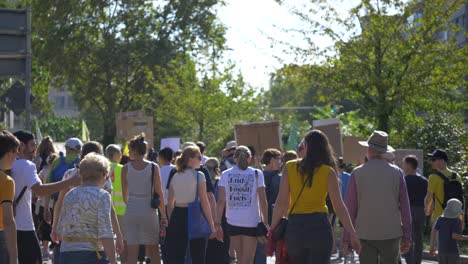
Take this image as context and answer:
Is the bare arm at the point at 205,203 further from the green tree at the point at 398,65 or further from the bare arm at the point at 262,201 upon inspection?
the green tree at the point at 398,65

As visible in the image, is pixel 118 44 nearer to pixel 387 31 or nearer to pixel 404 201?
pixel 387 31

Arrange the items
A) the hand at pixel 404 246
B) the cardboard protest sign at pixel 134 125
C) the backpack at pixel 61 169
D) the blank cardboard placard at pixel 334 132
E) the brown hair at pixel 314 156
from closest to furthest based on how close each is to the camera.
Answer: the brown hair at pixel 314 156 < the hand at pixel 404 246 < the backpack at pixel 61 169 < the blank cardboard placard at pixel 334 132 < the cardboard protest sign at pixel 134 125

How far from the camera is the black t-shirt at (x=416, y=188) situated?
52.0ft

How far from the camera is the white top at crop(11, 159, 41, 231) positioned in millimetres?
9852

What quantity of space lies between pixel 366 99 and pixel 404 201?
20336 millimetres

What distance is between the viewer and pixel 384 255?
10.8 meters

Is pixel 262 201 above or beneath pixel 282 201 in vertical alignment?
beneath

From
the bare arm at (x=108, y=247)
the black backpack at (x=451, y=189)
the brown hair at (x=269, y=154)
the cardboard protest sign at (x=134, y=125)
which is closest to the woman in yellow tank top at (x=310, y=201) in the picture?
the bare arm at (x=108, y=247)

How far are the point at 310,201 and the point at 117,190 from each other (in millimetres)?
6435

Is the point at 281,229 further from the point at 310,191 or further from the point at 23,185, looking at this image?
the point at 23,185

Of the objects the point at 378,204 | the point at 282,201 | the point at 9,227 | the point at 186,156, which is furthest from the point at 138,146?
the point at 9,227

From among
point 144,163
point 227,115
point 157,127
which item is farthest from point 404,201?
point 157,127

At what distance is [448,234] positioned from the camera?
48.0 ft

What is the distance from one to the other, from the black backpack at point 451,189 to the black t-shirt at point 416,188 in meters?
0.27
